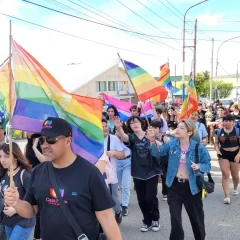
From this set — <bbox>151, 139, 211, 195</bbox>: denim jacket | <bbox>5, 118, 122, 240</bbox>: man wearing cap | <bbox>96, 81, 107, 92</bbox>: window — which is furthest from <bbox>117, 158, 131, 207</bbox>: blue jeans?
<bbox>96, 81, 107, 92</bbox>: window

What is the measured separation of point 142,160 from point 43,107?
2600mm

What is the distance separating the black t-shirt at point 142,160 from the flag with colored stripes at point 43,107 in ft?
7.41

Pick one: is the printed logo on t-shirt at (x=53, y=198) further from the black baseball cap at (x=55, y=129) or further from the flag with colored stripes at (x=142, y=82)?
the flag with colored stripes at (x=142, y=82)

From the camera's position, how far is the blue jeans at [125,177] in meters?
6.10

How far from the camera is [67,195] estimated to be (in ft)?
7.95

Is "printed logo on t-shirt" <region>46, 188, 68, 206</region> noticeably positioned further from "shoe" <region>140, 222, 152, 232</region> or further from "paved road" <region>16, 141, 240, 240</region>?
"shoe" <region>140, 222, 152, 232</region>

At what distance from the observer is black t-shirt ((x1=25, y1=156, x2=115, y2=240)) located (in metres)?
2.43

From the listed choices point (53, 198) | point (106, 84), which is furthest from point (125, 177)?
point (106, 84)

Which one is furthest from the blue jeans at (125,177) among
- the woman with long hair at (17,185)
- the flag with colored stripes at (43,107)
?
the flag with colored stripes at (43,107)

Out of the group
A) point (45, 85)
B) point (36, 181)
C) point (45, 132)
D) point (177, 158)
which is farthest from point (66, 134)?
point (177, 158)

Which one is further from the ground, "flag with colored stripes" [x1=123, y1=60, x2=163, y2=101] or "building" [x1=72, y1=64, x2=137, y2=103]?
"building" [x1=72, y1=64, x2=137, y2=103]

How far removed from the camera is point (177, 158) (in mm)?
4535

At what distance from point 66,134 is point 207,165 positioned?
7.80 feet

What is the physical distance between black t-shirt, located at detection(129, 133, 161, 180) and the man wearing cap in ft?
9.47
